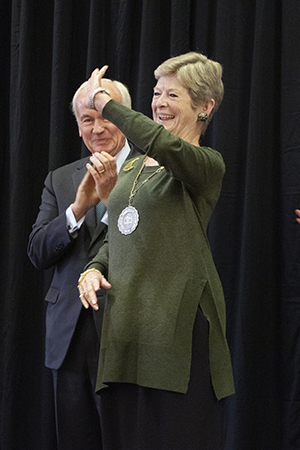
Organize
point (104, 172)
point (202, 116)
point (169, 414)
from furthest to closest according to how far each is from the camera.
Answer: point (104, 172) < point (202, 116) < point (169, 414)

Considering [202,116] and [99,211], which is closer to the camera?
[202,116]

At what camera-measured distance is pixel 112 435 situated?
52.4 inches

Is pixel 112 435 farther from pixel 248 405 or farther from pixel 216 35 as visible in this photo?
pixel 216 35

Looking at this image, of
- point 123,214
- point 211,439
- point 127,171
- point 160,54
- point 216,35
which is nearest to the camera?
point 211,439

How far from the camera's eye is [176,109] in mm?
1429

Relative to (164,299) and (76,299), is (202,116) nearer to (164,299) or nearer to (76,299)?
(164,299)

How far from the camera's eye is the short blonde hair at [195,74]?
1.43m

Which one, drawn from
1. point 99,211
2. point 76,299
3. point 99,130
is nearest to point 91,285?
point 76,299

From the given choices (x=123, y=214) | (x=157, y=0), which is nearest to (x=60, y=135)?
(x=157, y=0)

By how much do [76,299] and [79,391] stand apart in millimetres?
319

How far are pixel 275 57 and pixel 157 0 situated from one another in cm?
67

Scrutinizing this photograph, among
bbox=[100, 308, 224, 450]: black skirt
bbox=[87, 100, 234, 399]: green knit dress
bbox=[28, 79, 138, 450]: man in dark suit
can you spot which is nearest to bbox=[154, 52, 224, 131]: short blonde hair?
bbox=[87, 100, 234, 399]: green knit dress

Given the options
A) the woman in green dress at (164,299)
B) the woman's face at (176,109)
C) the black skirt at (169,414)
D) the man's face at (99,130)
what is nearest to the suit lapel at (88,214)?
the man's face at (99,130)

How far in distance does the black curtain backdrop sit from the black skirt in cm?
102
